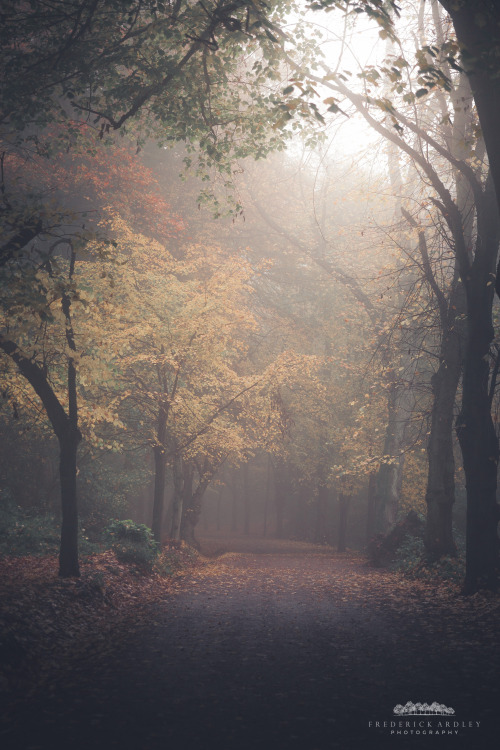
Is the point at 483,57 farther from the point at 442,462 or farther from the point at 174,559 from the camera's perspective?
the point at 174,559

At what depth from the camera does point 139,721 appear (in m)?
4.78

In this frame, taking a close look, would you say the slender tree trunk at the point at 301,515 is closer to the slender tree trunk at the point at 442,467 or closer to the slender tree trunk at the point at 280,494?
the slender tree trunk at the point at 280,494

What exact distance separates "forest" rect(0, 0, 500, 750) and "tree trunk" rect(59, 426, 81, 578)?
0.19 feet

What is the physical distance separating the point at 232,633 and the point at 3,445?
55.5 ft

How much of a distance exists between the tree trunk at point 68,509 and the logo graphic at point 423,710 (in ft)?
24.9

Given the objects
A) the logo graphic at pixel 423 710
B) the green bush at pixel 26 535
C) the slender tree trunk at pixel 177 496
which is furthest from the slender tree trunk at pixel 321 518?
the logo graphic at pixel 423 710

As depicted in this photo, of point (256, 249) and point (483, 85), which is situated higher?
point (256, 249)

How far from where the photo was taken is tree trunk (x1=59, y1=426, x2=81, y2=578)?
35.7 ft

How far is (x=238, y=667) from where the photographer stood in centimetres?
649

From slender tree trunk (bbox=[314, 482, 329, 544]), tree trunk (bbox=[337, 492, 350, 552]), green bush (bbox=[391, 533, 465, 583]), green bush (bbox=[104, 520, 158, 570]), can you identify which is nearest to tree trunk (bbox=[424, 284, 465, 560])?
green bush (bbox=[391, 533, 465, 583])

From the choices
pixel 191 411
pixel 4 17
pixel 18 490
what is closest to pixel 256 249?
pixel 191 411

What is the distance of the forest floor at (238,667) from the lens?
4559mm

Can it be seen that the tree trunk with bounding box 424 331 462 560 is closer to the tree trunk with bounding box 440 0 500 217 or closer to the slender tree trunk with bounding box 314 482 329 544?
the tree trunk with bounding box 440 0 500 217

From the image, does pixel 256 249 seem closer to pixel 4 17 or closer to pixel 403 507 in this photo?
pixel 403 507
